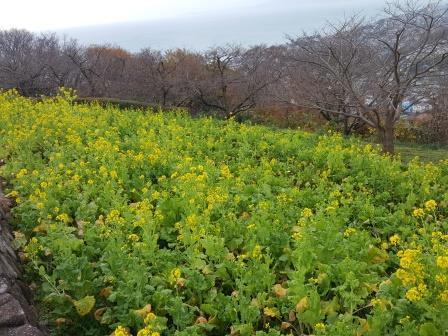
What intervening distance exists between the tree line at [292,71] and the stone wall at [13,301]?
776 cm

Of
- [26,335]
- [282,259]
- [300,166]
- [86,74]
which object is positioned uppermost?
[86,74]

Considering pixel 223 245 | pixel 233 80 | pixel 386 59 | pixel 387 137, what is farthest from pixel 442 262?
pixel 233 80

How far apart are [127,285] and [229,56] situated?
2009 centimetres

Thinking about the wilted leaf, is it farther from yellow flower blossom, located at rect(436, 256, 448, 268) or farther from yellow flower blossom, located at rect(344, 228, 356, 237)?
yellow flower blossom, located at rect(436, 256, 448, 268)

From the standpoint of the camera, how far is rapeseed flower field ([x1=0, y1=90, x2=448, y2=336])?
3680mm

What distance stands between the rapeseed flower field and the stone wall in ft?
0.51

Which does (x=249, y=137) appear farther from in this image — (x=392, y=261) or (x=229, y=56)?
(x=229, y=56)

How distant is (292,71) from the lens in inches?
800

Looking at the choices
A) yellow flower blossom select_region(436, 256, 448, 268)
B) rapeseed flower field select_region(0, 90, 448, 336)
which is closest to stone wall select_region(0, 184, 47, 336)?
rapeseed flower field select_region(0, 90, 448, 336)

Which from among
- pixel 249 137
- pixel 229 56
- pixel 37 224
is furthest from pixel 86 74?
pixel 37 224

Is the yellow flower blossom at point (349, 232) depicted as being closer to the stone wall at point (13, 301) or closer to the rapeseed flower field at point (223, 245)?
the rapeseed flower field at point (223, 245)

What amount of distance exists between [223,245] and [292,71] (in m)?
16.4

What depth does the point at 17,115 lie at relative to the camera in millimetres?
10641

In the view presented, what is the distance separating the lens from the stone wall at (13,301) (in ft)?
11.5
